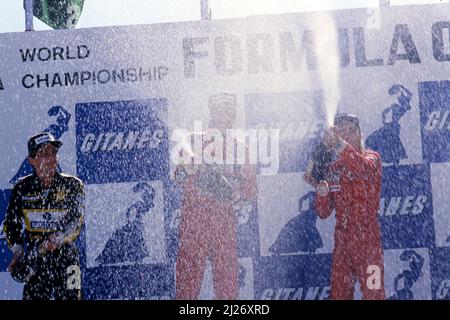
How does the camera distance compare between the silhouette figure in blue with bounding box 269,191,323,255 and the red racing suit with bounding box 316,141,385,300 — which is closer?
the red racing suit with bounding box 316,141,385,300

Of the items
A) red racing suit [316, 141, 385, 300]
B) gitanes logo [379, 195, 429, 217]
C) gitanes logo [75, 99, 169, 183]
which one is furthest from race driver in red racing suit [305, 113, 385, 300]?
gitanes logo [75, 99, 169, 183]

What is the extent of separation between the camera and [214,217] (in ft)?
19.9

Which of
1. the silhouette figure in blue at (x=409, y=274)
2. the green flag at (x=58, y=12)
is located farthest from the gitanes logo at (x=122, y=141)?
the silhouette figure in blue at (x=409, y=274)

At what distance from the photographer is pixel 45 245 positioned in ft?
19.8

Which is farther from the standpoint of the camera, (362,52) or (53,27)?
(53,27)

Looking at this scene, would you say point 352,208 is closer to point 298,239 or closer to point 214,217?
point 298,239

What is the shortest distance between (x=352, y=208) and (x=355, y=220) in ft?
0.31

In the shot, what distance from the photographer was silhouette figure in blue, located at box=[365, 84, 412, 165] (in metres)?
6.06

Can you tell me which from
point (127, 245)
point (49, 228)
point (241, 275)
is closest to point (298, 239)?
point (241, 275)

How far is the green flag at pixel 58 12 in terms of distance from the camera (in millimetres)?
6559

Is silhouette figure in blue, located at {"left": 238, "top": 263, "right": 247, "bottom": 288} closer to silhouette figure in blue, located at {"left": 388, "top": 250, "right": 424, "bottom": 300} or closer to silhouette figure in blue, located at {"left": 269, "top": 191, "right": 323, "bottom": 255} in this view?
silhouette figure in blue, located at {"left": 269, "top": 191, "right": 323, "bottom": 255}

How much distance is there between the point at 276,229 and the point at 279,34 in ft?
4.99
